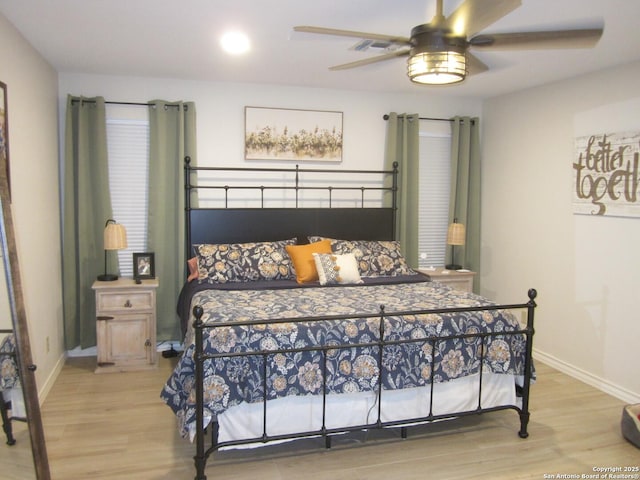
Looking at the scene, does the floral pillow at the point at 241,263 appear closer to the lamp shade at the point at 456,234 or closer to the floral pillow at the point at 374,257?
the floral pillow at the point at 374,257

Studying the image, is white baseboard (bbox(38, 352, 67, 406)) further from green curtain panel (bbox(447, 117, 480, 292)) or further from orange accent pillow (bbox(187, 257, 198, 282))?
green curtain panel (bbox(447, 117, 480, 292))

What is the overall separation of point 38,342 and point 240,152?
222 cm

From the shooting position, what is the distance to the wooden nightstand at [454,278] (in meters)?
4.60

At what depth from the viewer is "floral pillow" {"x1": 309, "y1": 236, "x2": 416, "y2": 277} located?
165 inches

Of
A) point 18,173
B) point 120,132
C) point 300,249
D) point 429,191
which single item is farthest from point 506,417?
point 120,132

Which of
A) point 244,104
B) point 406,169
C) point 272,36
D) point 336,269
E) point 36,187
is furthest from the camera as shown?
point 406,169

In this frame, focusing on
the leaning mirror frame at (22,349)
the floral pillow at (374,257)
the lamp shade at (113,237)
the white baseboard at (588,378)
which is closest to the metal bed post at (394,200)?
the floral pillow at (374,257)

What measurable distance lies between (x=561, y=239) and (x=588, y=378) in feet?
3.67

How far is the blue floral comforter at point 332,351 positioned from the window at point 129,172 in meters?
1.49

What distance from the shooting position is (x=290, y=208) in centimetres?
464

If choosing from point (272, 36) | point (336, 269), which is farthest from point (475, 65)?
point (336, 269)

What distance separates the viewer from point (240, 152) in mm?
4566

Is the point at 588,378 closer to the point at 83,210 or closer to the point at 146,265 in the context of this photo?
the point at 146,265

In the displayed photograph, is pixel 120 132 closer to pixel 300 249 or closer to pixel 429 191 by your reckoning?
pixel 300 249
